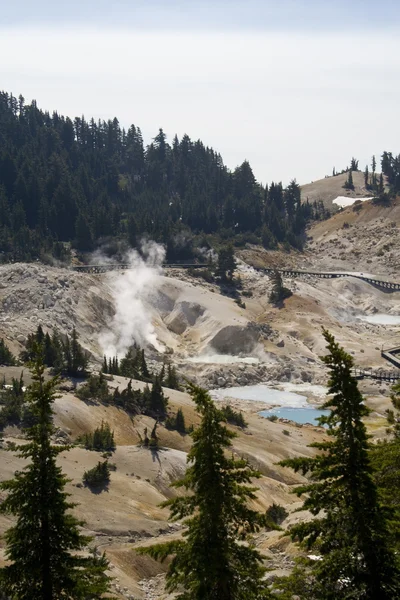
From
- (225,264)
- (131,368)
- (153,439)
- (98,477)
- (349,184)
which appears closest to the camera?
(98,477)

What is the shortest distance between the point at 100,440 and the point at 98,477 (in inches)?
271

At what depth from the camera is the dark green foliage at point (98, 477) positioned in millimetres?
39188

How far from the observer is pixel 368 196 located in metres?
181

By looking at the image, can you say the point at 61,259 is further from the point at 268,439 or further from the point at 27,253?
the point at 268,439

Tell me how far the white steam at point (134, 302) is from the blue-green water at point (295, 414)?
785 inches

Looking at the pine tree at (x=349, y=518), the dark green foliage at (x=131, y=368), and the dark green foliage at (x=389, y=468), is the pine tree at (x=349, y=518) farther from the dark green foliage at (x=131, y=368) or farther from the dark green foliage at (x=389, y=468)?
the dark green foliage at (x=131, y=368)

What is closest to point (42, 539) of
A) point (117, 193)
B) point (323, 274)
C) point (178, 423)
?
point (178, 423)

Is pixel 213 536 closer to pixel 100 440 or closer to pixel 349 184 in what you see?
pixel 100 440

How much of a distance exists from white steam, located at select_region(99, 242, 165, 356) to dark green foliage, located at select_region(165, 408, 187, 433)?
1237 inches

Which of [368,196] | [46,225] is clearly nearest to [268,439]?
[46,225]

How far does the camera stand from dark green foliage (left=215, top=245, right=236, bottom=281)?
117 m

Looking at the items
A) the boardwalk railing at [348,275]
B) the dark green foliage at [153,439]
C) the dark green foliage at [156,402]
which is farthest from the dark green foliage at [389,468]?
the boardwalk railing at [348,275]

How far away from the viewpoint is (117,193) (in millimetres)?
165125

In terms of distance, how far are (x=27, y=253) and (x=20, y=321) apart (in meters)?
30.7
